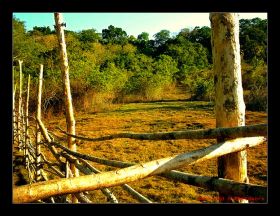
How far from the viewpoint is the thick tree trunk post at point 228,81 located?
171cm

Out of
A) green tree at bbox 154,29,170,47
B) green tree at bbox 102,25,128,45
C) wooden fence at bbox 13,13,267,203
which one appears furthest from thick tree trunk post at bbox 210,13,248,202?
green tree at bbox 102,25,128,45

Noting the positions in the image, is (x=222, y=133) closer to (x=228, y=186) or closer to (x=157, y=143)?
(x=228, y=186)

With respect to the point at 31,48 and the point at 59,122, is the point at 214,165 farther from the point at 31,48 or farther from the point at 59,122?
the point at 31,48

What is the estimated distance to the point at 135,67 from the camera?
2102 centimetres

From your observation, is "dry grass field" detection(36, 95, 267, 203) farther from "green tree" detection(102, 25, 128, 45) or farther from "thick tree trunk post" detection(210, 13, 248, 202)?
"green tree" detection(102, 25, 128, 45)

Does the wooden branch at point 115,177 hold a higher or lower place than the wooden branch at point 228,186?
higher

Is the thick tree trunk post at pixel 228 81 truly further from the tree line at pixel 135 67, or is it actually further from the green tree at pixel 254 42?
the green tree at pixel 254 42

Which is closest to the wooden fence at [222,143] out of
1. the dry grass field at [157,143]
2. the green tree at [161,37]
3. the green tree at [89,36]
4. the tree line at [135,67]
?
the dry grass field at [157,143]

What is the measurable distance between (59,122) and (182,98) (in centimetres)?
720

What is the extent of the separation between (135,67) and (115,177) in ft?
65.5

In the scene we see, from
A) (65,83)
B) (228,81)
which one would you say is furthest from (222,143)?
(65,83)

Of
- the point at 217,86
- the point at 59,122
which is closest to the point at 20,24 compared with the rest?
the point at 59,122

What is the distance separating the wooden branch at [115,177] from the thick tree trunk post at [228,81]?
0.14 m
